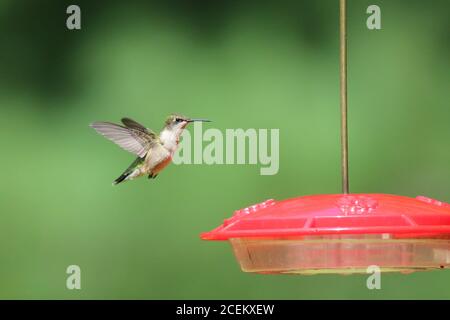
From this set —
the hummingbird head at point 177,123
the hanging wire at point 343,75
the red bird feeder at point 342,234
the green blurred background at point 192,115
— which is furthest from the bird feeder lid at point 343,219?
the green blurred background at point 192,115

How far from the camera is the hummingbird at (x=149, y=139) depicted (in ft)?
16.1

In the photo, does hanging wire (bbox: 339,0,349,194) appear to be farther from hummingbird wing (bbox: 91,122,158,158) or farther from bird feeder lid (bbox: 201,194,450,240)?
hummingbird wing (bbox: 91,122,158,158)

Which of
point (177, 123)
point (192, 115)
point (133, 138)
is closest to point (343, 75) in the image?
point (177, 123)

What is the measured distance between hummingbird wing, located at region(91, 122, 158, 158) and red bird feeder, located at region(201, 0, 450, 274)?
1160mm

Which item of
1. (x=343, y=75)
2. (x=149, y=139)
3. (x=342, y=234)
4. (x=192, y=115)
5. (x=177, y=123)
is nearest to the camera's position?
(x=342, y=234)

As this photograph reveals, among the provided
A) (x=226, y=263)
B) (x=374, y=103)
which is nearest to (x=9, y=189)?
(x=226, y=263)

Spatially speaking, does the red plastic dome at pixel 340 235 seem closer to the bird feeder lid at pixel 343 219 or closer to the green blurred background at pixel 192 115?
the bird feeder lid at pixel 343 219

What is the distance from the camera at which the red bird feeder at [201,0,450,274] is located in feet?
11.7

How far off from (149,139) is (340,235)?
1603 millimetres

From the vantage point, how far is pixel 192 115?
22.7ft

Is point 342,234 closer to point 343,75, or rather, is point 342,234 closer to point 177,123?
point 343,75

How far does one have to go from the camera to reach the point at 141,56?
24.0ft

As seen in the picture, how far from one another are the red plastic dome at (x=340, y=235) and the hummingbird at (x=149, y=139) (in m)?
1.10
